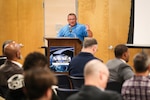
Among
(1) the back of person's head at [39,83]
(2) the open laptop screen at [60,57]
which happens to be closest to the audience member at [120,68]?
(2) the open laptop screen at [60,57]

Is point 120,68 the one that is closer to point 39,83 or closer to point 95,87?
point 95,87

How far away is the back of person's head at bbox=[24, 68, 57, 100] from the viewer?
2.05m

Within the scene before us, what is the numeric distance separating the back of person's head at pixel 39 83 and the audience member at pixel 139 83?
152cm

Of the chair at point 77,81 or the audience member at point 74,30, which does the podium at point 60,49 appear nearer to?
the audience member at point 74,30

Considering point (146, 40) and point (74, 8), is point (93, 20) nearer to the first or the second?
point (74, 8)

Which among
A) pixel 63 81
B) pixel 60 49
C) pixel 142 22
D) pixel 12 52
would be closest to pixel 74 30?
pixel 60 49

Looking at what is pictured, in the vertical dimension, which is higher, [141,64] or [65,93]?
[141,64]

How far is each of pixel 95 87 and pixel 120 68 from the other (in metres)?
1.75

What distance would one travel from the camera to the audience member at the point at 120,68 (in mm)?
4212

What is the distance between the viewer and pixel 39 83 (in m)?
2.05

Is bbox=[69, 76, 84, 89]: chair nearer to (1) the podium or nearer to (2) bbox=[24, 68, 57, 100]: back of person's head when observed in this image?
(1) the podium

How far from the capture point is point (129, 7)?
8.40m

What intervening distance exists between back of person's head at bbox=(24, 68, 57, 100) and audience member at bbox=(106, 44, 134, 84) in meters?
2.19

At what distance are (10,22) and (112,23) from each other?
2.80 m
